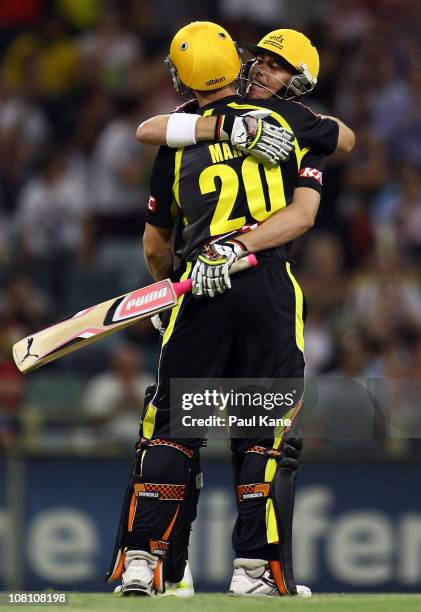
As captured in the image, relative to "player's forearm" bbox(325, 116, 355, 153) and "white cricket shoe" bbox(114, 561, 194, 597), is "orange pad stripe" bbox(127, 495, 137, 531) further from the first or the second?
"player's forearm" bbox(325, 116, 355, 153)

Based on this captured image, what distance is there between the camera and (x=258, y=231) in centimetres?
497

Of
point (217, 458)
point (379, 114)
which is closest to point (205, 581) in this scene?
point (217, 458)

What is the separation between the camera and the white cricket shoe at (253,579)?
4.97 m

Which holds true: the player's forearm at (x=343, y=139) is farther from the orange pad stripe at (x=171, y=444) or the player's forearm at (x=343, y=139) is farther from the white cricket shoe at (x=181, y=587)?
the white cricket shoe at (x=181, y=587)

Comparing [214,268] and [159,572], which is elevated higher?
[214,268]

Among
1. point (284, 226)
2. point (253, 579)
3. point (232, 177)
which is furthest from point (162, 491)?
point (232, 177)

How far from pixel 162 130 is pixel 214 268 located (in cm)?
55

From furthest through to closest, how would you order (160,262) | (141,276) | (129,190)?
(129,190) → (141,276) → (160,262)

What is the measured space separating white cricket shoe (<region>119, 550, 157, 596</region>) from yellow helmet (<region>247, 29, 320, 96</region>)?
178cm

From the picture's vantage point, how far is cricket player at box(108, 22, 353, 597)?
16.2 feet

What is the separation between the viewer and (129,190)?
1087cm

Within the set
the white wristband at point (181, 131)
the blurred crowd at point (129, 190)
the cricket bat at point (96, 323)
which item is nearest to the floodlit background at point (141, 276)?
the blurred crowd at point (129, 190)

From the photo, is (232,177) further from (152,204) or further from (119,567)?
(119,567)

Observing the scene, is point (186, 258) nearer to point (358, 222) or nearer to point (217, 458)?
point (217, 458)
